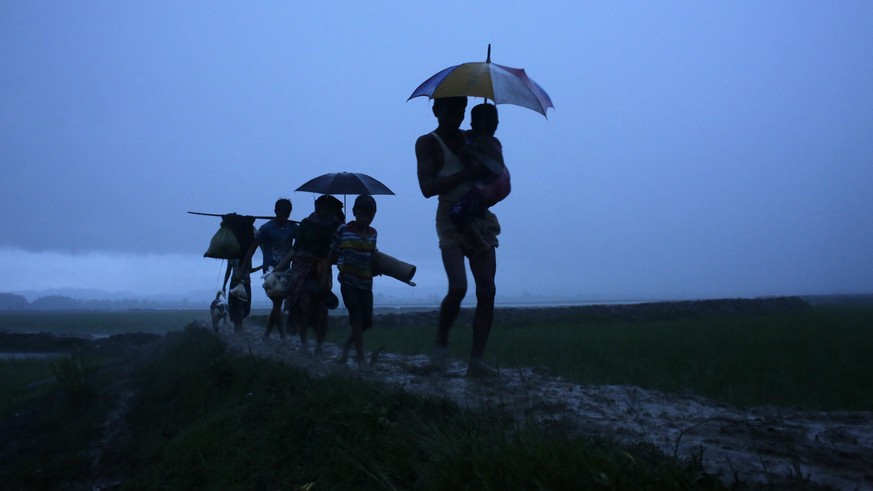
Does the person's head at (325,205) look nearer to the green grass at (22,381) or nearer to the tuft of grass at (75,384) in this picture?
the tuft of grass at (75,384)

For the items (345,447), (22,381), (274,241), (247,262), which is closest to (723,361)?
(345,447)

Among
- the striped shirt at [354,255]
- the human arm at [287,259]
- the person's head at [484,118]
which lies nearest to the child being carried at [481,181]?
the person's head at [484,118]

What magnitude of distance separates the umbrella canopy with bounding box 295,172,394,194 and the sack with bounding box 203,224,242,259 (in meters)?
2.60

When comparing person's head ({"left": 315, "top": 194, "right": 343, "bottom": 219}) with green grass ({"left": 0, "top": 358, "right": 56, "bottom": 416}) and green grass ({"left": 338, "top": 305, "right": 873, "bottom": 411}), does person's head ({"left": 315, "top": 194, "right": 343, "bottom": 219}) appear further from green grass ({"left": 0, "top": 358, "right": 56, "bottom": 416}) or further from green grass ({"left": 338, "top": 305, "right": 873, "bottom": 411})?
green grass ({"left": 0, "top": 358, "right": 56, "bottom": 416})

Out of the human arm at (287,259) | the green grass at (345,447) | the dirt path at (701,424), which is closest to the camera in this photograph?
the dirt path at (701,424)

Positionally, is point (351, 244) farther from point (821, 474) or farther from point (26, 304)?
point (26, 304)

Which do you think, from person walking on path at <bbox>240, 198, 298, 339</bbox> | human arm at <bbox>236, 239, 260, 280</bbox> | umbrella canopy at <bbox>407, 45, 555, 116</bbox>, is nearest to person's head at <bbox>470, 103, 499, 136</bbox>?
umbrella canopy at <bbox>407, 45, 555, 116</bbox>

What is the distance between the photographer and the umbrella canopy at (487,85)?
516 cm

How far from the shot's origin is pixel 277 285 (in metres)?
8.52

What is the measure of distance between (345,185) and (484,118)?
10.8 ft

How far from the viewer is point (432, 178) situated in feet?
17.3

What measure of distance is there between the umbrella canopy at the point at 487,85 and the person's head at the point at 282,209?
4349mm

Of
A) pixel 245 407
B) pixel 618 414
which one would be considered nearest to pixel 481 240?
pixel 618 414

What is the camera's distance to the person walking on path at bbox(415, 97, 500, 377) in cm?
524
